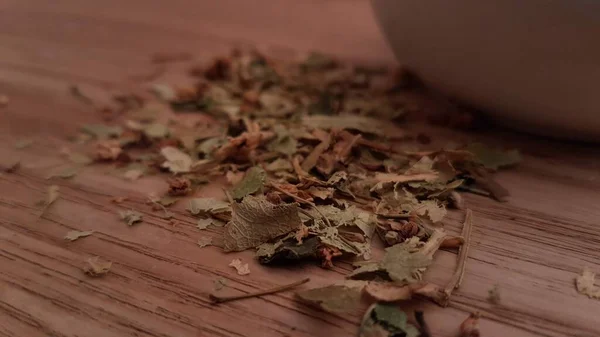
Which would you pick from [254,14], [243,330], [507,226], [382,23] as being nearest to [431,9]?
[382,23]

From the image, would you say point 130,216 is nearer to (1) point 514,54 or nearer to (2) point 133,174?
Result: (2) point 133,174

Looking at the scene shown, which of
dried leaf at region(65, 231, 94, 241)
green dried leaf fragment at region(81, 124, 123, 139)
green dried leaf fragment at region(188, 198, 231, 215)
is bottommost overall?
green dried leaf fragment at region(81, 124, 123, 139)

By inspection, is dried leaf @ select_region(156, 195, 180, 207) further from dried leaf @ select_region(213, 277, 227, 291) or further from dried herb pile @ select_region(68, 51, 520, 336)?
dried leaf @ select_region(213, 277, 227, 291)

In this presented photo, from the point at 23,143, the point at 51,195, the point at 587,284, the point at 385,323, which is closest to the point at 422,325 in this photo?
the point at 385,323

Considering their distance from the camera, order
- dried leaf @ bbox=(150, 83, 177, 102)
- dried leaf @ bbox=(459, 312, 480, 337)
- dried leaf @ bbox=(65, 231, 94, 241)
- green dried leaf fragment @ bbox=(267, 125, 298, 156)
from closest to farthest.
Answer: dried leaf @ bbox=(459, 312, 480, 337), dried leaf @ bbox=(65, 231, 94, 241), green dried leaf fragment @ bbox=(267, 125, 298, 156), dried leaf @ bbox=(150, 83, 177, 102)

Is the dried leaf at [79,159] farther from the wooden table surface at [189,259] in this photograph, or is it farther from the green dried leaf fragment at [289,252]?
the green dried leaf fragment at [289,252]

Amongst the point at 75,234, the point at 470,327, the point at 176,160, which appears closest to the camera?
the point at 470,327

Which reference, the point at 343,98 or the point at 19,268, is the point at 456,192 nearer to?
the point at 343,98

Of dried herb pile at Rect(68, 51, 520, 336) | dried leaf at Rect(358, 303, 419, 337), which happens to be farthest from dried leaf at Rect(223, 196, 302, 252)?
dried leaf at Rect(358, 303, 419, 337)
